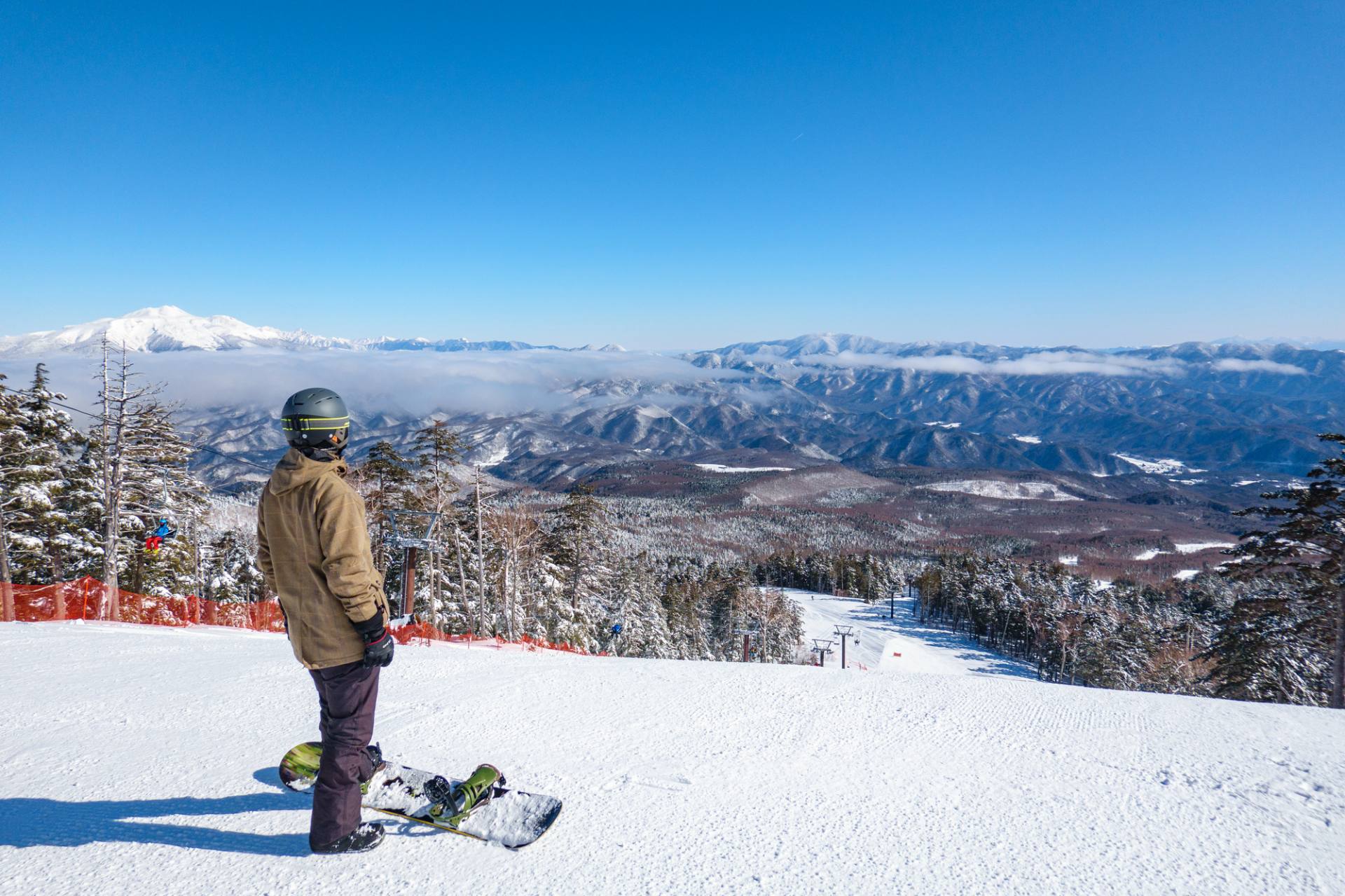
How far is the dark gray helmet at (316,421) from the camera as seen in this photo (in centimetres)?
301

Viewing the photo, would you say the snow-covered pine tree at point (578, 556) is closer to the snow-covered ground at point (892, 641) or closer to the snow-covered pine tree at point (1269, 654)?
the snow-covered ground at point (892, 641)

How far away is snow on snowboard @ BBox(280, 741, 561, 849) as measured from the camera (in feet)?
10.7

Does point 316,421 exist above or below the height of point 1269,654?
above

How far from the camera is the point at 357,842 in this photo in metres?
3.09

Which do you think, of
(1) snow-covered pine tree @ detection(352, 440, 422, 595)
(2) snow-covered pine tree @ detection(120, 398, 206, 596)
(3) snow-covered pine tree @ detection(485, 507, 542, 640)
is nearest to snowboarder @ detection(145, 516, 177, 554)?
(2) snow-covered pine tree @ detection(120, 398, 206, 596)

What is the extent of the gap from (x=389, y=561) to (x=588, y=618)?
1146 centimetres

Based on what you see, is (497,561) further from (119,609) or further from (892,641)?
(892,641)

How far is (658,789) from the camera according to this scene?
3.93 m

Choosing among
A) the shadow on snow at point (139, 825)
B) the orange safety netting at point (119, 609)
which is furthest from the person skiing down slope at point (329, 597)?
the orange safety netting at point (119, 609)

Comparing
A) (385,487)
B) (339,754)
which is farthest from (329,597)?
(385,487)

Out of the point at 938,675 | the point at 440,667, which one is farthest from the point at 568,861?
the point at 938,675

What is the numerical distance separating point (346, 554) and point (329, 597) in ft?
0.97

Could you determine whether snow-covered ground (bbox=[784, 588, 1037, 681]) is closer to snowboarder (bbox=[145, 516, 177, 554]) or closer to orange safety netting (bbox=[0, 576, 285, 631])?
orange safety netting (bbox=[0, 576, 285, 631])

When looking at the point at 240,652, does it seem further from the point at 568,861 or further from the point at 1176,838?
the point at 1176,838
